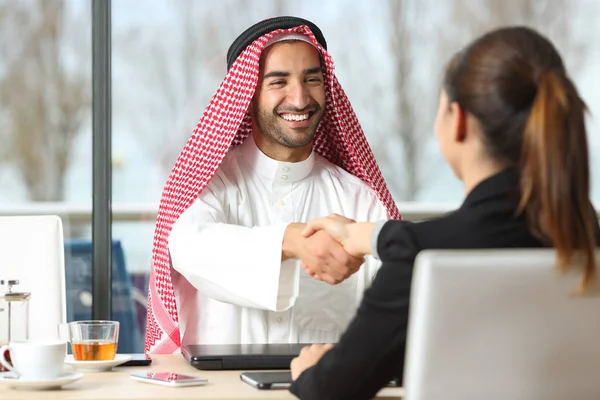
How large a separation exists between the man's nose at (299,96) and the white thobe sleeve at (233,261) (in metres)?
0.40

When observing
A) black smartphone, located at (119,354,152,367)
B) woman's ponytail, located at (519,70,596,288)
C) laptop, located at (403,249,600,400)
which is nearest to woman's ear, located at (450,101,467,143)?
woman's ponytail, located at (519,70,596,288)

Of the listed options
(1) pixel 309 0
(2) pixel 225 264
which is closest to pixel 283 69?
(2) pixel 225 264

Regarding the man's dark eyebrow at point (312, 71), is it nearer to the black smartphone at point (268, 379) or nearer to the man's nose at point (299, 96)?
the man's nose at point (299, 96)

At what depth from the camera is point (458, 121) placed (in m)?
1.46

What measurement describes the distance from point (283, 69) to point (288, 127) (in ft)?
0.54

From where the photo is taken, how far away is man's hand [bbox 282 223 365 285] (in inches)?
84.9

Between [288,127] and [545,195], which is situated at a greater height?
[288,127]

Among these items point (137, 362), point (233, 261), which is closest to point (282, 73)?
point (233, 261)

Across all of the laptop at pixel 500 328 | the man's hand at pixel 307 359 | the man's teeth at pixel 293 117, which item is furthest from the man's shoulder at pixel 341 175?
the laptop at pixel 500 328

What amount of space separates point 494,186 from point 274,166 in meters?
1.44

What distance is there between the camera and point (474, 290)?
1177 millimetres

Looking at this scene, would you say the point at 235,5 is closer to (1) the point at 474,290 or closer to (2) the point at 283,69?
(2) the point at 283,69

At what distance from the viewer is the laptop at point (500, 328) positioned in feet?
3.85

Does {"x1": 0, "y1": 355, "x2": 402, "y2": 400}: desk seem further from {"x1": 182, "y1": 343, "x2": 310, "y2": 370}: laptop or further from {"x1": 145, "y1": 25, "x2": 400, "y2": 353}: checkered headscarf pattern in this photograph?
{"x1": 145, "y1": 25, "x2": 400, "y2": 353}: checkered headscarf pattern
